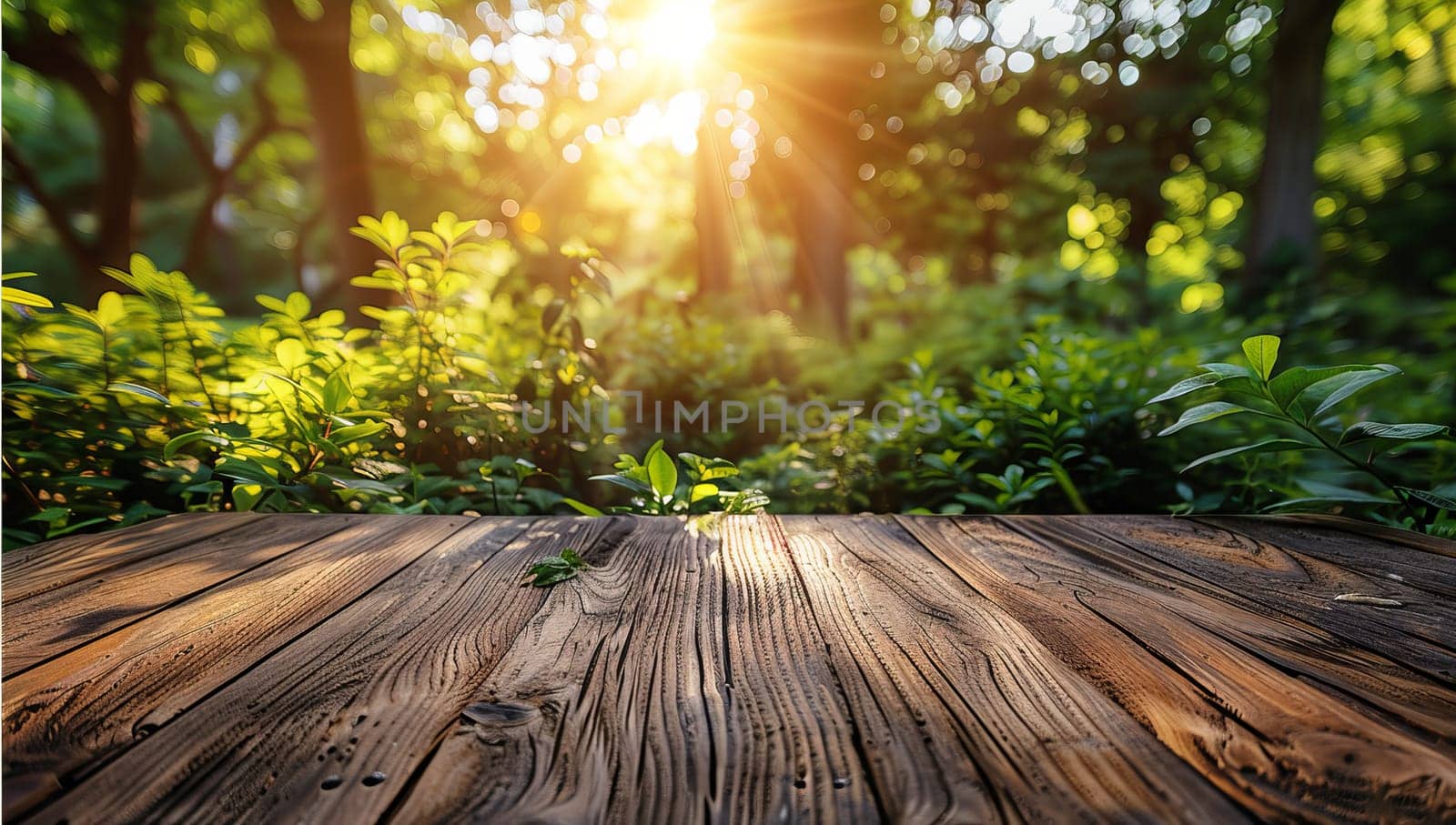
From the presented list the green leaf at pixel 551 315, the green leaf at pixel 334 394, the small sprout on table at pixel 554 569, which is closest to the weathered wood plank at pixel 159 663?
the small sprout on table at pixel 554 569

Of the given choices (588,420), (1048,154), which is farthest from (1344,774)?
(1048,154)

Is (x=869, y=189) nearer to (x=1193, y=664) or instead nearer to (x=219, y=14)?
(x=219, y=14)

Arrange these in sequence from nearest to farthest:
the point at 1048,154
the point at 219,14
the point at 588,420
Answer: the point at 588,420
the point at 219,14
the point at 1048,154

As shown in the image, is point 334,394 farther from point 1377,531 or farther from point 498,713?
point 1377,531

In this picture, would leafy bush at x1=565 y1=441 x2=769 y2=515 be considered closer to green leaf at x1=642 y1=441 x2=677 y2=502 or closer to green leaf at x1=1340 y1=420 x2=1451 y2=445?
green leaf at x1=642 y1=441 x2=677 y2=502

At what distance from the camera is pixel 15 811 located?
2.02ft

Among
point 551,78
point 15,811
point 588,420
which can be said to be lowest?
point 15,811

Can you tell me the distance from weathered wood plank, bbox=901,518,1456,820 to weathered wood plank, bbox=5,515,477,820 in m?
1.21

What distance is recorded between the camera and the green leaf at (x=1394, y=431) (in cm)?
130

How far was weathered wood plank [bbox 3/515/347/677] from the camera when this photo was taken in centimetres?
99

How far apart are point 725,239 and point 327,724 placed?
10206mm

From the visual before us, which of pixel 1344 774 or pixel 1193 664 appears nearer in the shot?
pixel 1344 774

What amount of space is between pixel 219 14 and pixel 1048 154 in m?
14.6

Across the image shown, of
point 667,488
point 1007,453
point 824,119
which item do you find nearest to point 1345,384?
point 1007,453
